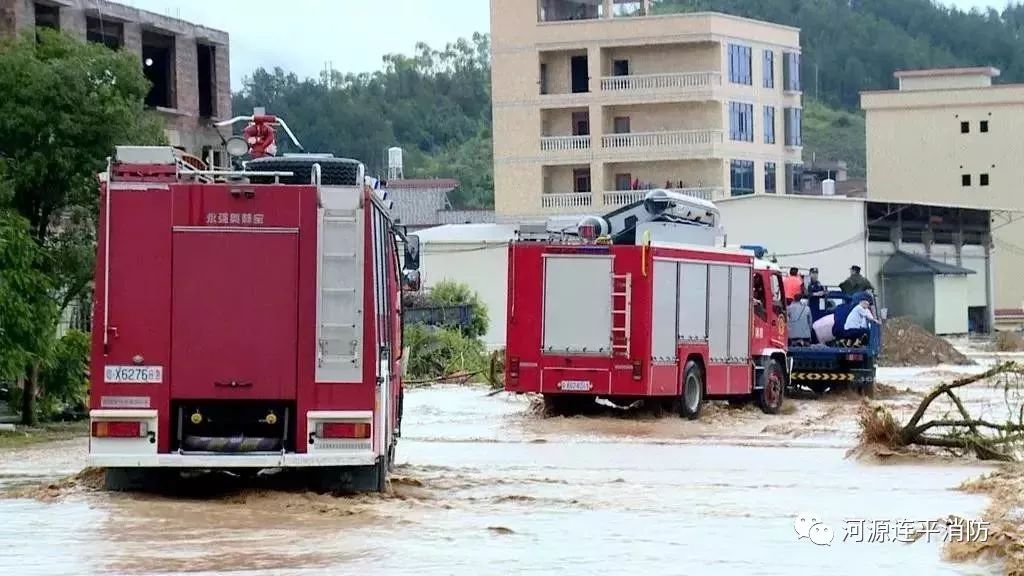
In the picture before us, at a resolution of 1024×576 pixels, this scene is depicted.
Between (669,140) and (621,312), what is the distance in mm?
47434

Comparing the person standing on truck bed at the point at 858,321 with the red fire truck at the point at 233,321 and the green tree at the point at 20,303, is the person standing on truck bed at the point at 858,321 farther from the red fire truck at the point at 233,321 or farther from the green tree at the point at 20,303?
the red fire truck at the point at 233,321

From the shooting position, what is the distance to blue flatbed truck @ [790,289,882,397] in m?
33.1

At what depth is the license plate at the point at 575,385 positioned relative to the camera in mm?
26781

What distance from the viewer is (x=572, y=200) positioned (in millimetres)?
74500

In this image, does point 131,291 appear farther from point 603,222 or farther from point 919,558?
point 603,222

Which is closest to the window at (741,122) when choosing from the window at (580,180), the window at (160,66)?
the window at (580,180)

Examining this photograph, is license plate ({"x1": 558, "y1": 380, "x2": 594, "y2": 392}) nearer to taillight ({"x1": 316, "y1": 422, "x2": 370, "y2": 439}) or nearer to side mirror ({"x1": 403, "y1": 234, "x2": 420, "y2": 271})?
side mirror ({"x1": 403, "y1": 234, "x2": 420, "y2": 271})

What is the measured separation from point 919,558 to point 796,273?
21.9m

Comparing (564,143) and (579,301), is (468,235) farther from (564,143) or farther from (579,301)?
(579,301)

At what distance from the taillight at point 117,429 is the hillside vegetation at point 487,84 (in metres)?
→ 92.5

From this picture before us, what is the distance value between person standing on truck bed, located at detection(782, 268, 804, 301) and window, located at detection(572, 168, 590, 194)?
40.9 m

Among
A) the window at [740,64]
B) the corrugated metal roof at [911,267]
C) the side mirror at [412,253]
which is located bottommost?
the side mirror at [412,253]

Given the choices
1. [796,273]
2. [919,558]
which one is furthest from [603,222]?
[919,558]

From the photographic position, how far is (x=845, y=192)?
98.9 metres
